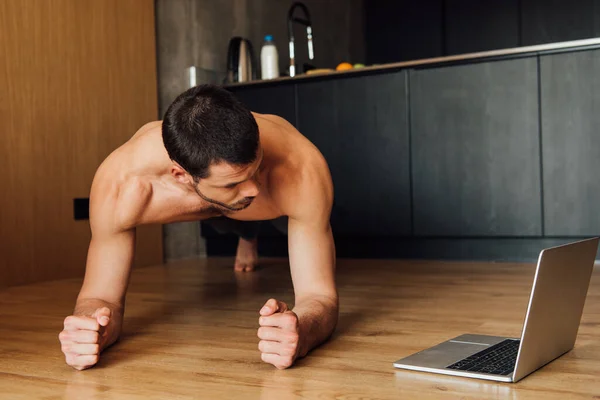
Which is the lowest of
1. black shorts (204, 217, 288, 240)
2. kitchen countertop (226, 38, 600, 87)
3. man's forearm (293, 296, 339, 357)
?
man's forearm (293, 296, 339, 357)

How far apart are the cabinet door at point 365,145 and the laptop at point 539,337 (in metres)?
1.80

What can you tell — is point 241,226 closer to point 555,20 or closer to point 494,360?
point 494,360

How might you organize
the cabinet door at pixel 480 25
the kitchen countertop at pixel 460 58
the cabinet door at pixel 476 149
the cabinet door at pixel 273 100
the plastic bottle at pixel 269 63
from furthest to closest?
1. the cabinet door at pixel 480 25
2. the plastic bottle at pixel 269 63
3. the cabinet door at pixel 273 100
4. the cabinet door at pixel 476 149
5. the kitchen countertop at pixel 460 58

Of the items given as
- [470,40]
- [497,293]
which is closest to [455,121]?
[497,293]

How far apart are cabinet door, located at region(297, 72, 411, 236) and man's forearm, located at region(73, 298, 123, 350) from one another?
1.80 meters

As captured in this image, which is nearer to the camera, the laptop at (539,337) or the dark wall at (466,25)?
the laptop at (539,337)

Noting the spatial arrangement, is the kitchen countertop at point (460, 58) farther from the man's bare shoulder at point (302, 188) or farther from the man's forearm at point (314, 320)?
the man's forearm at point (314, 320)

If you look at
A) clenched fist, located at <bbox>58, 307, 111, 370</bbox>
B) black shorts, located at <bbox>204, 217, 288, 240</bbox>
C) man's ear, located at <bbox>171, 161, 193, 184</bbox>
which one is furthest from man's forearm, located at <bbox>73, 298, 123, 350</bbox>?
black shorts, located at <bbox>204, 217, 288, 240</bbox>

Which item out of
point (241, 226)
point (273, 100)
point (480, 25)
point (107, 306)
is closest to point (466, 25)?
point (480, 25)

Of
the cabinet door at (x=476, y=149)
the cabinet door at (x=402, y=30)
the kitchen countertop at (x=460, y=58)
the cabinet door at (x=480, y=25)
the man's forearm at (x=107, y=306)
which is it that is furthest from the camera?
the cabinet door at (x=402, y=30)

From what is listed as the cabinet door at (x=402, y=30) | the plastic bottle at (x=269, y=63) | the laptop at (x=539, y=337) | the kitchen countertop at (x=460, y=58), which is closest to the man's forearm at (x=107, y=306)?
the laptop at (x=539, y=337)

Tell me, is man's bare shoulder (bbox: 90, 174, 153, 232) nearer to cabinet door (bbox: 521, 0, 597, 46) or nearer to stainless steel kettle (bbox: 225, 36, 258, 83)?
stainless steel kettle (bbox: 225, 36, 258, 83)

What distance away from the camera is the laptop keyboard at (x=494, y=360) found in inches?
44.0

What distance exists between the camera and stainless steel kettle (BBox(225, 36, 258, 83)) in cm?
354
